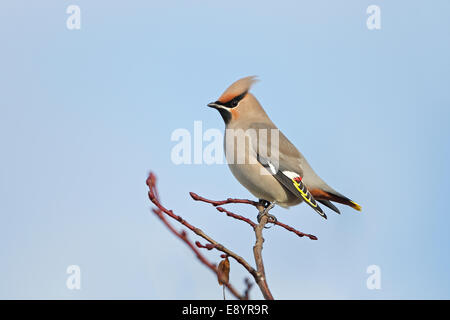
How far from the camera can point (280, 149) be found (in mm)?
3852

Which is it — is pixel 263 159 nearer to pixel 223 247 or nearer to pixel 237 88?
pixel 237 88

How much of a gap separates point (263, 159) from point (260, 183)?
175mm

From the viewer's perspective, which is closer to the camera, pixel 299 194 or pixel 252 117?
pixel 299 194

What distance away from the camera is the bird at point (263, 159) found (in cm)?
360

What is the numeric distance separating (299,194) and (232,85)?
778mm

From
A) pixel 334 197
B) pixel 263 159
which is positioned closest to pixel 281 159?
pixel 263 159

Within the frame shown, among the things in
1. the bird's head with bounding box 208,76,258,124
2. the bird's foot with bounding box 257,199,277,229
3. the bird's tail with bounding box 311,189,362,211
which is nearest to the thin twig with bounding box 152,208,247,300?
the bird's foot with bounding box 257,199,277,229

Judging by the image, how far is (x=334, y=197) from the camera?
377 cm

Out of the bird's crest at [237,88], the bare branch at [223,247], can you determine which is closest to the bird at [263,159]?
the bird's crest at [237,88]

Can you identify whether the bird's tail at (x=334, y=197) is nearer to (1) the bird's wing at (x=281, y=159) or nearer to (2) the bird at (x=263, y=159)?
(2) the bird at (x=263, y=159)

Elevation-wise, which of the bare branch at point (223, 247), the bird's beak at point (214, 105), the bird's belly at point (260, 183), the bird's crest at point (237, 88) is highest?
the bird's crest at point (237, 88)

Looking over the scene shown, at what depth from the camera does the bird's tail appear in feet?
12.1
